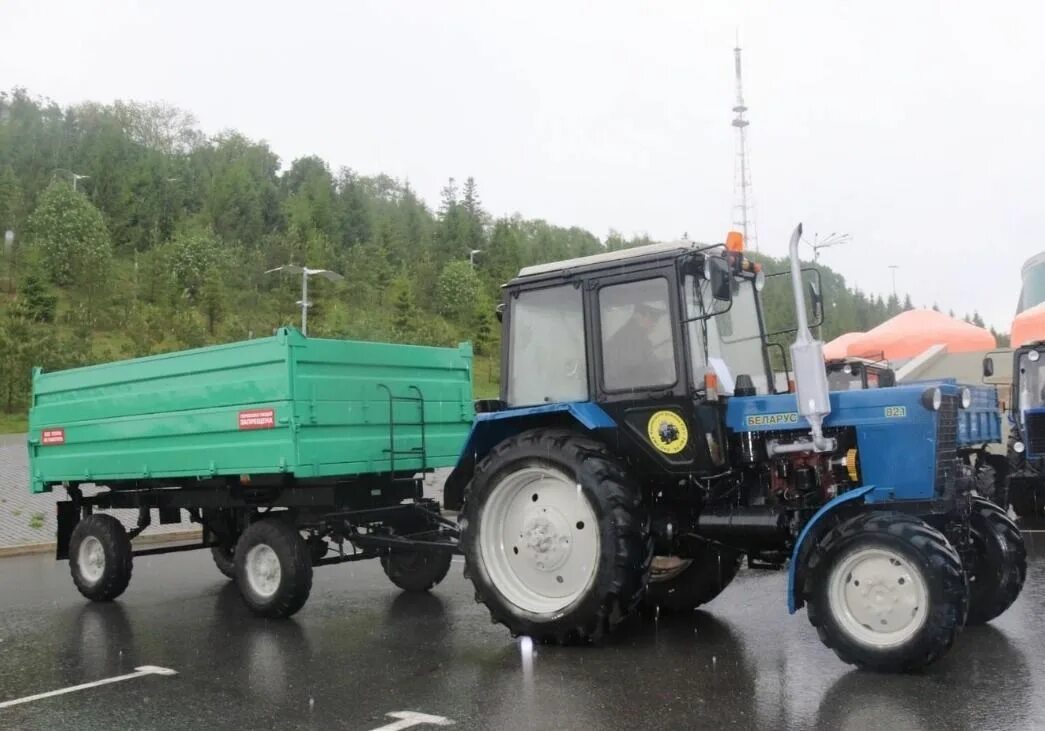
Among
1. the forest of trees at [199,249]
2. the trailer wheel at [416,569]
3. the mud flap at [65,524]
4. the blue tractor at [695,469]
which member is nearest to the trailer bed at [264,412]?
the mud flap at [65,524]

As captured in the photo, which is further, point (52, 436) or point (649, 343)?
point (52, 436)

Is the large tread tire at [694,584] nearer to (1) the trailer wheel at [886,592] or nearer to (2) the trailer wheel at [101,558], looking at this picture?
(1) the trailer wheel at [886,592]

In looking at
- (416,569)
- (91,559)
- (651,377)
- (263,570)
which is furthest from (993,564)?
(91,559)

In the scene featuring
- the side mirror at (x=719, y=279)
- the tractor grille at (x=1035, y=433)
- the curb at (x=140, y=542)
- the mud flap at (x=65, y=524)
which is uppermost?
the side mirror at (x=719, y=279)

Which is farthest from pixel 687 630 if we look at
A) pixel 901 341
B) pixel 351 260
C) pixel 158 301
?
pixel 351 260

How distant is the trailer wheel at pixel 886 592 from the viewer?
5133mm

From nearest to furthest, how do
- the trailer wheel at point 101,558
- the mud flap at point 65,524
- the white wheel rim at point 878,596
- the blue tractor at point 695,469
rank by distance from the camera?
the white wheel rim at point 878,596 < the blue tractor at point 695,469 < the trailer wheel at point 101,558 < the mud flap at point 65,524

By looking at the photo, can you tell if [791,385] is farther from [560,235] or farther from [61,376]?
[560,235]

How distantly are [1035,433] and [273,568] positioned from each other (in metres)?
10.1

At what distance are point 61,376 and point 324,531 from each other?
139 inches

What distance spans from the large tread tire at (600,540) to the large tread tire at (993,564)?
7.40 feet

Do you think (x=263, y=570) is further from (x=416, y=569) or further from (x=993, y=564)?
(x=993, y=564)

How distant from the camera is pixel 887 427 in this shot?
5828 millimetres

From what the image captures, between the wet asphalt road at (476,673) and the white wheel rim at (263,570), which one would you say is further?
the white wheel rim at (263,570)
